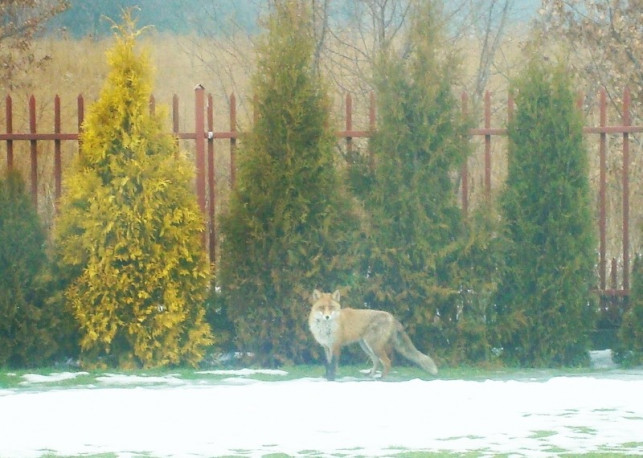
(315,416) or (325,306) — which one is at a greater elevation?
(325,306)

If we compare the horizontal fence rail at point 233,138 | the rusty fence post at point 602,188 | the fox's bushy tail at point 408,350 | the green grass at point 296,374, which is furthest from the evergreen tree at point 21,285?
the rusty fence post at point 602,188

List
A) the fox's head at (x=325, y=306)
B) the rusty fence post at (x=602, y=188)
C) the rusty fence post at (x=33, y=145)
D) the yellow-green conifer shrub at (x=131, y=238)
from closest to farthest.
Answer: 1. the fox's head at (x=325, y=306)
2. the yellow-green conifer shrub at (x=131, y=238)
3. the rusty fence post at (x=33, y=145)
4. the rusty fence post at (x=602, y=188)

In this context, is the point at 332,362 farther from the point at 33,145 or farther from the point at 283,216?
the point at 33,145

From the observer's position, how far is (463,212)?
1060 centimetres

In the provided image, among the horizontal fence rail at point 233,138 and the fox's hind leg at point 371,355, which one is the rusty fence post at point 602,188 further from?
the fox's hind leg at point 371,355

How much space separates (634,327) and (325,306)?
10.2ft

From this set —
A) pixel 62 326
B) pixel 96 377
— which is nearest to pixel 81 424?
pixel 96 377

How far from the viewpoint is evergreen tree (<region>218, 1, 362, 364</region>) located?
10.3m

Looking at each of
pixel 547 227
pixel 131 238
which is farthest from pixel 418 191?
pixel 131 238

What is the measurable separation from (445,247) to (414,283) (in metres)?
0.47

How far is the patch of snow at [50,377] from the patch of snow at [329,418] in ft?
1.76

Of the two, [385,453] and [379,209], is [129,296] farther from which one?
[385,453]

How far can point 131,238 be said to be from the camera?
→ 33.3ft

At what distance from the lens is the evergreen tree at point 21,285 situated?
10023 mm
